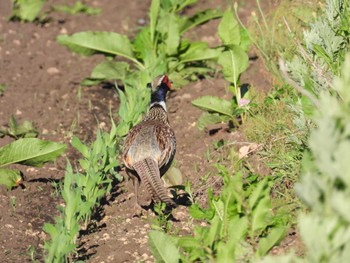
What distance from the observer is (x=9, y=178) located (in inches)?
290

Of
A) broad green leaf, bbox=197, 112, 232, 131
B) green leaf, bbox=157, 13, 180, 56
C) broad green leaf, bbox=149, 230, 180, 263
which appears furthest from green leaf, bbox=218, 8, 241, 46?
broad green leaf, bbox=149, 230, 180, 263

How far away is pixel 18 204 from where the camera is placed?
7230 mm

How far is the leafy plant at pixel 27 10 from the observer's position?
38.3 ft

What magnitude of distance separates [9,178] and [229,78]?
2297 mm

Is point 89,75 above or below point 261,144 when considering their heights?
below

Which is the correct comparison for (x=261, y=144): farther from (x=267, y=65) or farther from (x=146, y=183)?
(x=267, y=65)

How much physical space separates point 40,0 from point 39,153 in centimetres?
504

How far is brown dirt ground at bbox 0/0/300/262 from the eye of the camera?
6648mm

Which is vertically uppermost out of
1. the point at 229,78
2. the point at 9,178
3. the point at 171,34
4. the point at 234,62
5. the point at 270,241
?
the point at 270,241

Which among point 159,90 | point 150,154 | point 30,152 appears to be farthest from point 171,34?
point 30,152

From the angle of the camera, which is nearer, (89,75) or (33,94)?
(33,94)

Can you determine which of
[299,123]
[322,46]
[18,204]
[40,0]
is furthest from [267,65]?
[40,0]

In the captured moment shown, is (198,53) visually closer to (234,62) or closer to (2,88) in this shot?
(234,62)

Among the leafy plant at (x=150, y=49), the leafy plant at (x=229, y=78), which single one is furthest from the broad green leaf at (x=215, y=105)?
the leafy plant at (x=150, y=49)
